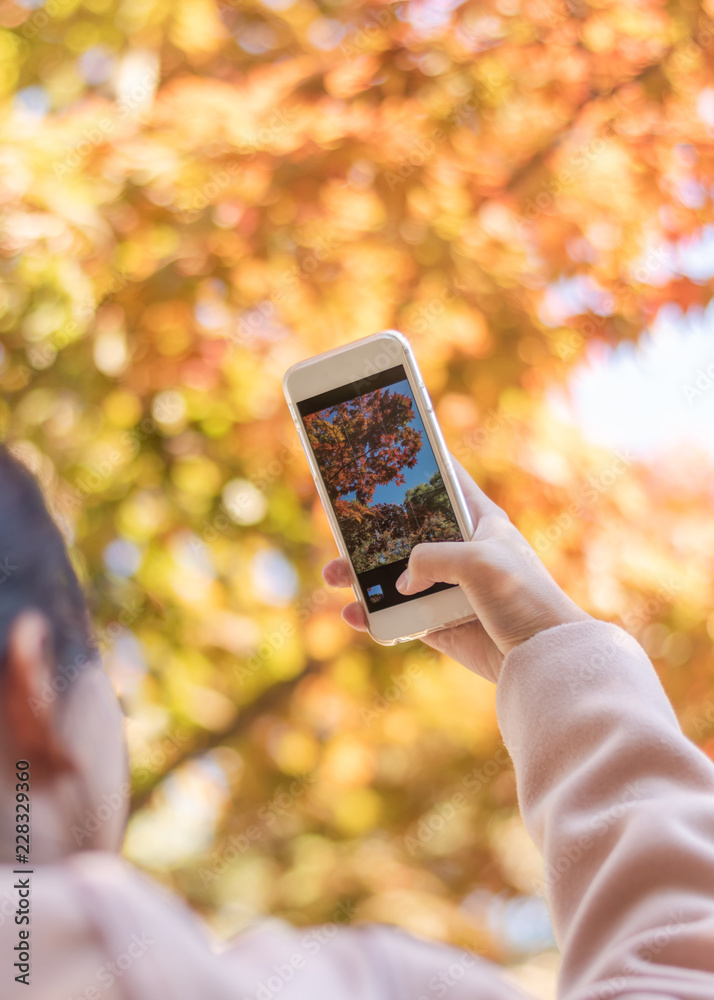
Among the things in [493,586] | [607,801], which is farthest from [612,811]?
[493,586]

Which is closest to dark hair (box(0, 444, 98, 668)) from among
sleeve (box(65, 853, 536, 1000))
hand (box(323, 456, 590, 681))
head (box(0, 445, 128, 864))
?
head (box(0, 445, 128, 864))

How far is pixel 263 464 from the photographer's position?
1168mm

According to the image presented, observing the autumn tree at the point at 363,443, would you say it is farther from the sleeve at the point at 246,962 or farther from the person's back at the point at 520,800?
the sleeve at the point at 246,962

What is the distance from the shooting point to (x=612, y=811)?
0.45m

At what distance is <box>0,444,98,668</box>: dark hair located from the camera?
649 mm

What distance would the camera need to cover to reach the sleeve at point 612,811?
15.1 inches

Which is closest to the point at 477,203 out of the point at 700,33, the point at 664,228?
the point at 664,228

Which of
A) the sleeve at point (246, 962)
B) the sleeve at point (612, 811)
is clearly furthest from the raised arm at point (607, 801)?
the sleeve at point (246, 962)

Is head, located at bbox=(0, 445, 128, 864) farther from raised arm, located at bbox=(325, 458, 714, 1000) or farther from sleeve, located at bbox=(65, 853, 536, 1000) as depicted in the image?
raised arm, located at bbox=(325, 458, 714, 1000)

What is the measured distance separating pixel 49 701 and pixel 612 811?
1.76ft

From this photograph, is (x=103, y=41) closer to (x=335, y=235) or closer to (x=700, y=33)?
(x=335, y=235)

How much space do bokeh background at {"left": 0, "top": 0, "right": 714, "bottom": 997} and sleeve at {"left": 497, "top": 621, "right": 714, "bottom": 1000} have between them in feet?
1.84

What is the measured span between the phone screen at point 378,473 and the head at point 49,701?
1.01 ft

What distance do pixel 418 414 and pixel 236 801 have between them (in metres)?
0.79
